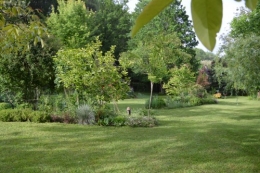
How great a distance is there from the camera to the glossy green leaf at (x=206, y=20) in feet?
0.55

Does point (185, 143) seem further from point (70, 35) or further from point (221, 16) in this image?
point (70, 35)

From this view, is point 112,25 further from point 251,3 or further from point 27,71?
point 251,3

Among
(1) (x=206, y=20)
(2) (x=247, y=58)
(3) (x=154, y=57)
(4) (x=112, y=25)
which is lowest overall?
(1) (x=206, y=20)

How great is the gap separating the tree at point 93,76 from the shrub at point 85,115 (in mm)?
587

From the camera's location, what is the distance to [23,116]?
8102mm

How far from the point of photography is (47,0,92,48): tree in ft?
55.7

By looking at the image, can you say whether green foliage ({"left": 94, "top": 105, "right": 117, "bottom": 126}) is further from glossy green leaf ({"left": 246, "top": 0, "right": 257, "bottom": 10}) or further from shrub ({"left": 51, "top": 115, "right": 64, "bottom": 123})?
glossy green leaf ({"left": 246, "top": 0, "right": 257, "bottom": 10})

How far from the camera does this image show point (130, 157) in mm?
4871

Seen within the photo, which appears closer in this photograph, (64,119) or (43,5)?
(64,119)

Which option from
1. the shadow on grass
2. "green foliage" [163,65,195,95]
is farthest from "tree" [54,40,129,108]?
"green foliage" [163,65,195,95]

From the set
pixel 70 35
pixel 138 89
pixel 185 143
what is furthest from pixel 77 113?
pixel 138 89

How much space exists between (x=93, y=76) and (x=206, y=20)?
27.3 feet

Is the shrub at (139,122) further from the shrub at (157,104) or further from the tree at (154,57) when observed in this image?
the shrub at (157,104)

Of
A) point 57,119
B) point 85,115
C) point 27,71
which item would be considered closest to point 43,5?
point 27,71
